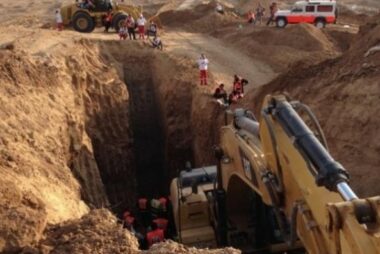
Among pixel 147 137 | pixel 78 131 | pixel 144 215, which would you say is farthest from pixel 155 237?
pixel 147 137

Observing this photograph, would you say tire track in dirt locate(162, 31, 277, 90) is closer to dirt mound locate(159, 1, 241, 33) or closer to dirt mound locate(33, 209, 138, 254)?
dirt mound locate(159, 1, 241, 33)

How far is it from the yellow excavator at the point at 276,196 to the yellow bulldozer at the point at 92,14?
17.0 m

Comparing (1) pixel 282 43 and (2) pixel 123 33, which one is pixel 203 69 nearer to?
(2) pixel 123 33

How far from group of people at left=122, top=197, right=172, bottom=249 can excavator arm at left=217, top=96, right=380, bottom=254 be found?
2.51m

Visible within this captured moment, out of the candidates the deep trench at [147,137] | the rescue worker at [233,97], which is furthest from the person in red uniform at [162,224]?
the deep trench at [147,137]

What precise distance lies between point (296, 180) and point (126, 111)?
48.7ft

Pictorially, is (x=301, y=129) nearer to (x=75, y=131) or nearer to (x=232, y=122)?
(x=232, y=122)

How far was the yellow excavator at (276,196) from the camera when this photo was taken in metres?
5.35

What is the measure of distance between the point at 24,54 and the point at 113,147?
4.40 meters

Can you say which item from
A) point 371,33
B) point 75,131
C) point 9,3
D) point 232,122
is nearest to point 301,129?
point 232,122

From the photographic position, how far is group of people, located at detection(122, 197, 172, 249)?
1274 cm

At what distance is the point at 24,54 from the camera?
18.3 meters

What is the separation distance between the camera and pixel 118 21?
2841 centimetres

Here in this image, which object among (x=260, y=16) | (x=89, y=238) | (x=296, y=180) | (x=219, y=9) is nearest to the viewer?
(x=296, y=180)
